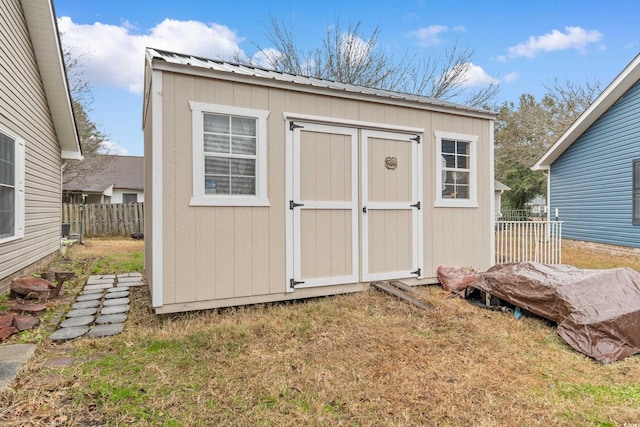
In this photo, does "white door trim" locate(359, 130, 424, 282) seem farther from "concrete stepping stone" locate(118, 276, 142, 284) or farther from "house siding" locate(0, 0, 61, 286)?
"house siding" locate(0, 0, 61, 286)

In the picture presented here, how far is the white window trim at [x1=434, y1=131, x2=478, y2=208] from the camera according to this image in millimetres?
5164

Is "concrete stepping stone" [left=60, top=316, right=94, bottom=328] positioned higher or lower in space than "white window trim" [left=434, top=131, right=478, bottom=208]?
lower

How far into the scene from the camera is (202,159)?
12.3 feet

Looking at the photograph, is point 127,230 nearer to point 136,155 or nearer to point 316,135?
point 316,135

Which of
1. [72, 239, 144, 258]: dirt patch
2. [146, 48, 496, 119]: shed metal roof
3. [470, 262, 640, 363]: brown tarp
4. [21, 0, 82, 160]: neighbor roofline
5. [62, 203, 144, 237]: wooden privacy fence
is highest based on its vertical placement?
[21, 0, 82, 160]: neighbor roofline

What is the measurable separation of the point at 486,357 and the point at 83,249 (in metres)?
10.5

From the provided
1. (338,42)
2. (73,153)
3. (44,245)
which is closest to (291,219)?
(44,245)

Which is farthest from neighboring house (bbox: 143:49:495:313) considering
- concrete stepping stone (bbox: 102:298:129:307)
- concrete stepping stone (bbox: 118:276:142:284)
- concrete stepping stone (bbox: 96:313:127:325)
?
concrete stepping stone (bbox: 118:276:142:284)

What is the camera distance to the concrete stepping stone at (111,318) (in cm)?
362

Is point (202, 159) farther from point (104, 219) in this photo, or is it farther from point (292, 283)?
point (104, 219)

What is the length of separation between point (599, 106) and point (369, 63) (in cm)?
828

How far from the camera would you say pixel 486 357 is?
2.87 meters

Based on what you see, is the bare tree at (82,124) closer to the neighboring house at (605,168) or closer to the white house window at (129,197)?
the white house window at (129,197)

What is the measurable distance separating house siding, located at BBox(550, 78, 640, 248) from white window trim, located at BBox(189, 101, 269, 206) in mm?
9583
